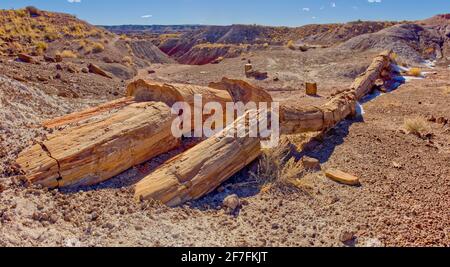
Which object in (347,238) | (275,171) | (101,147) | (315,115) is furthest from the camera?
(315,115)

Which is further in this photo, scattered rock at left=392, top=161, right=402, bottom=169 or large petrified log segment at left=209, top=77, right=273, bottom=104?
large petrified log segment at left=209, top=77, right=273, bottom=104

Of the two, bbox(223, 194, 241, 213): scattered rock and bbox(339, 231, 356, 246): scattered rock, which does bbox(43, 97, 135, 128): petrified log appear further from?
bbox(339, 231, 356, 246): scattered rock

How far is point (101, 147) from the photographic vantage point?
3.87 m

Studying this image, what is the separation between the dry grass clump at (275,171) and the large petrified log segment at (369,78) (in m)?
5.79

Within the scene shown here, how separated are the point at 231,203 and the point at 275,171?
905mm

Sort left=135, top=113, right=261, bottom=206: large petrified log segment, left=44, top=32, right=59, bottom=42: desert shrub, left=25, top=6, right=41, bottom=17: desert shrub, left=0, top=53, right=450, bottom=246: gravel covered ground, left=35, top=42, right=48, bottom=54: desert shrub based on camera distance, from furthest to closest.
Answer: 1. left=25, top=6, right=41, bottom=17: desert shrub
2. left=44, top=32, right=59, bottom=42: desert shrub
3. left=35, top=42, right=48, bottom=54: desert shrub
4. left=135, top=113, right=261, bottom=206: large petrified log segment
5. left=0, top=53, right=450, bottom=246: gravel covered ground

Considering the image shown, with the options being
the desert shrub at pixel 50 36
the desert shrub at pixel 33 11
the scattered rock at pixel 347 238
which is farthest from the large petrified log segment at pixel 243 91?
the desert shrub at pixel 33 11


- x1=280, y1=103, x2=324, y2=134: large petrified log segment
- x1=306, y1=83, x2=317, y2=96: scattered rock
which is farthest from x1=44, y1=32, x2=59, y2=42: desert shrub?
x1=280, y1=103, x2=324, y2=134: large petrified log segment

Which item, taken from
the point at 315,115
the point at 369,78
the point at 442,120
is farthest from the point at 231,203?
the point at 369,78

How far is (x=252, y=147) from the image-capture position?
450cm

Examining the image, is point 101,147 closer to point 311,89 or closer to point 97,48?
point 311,89

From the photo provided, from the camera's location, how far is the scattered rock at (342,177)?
175 inches

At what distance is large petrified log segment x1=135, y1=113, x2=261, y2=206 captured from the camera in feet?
12.2

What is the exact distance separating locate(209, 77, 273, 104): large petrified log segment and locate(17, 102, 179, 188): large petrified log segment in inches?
74.5
